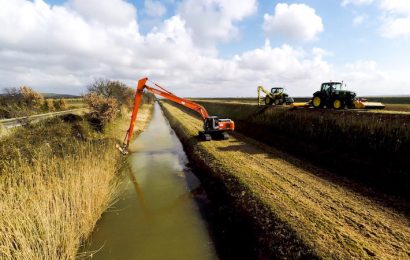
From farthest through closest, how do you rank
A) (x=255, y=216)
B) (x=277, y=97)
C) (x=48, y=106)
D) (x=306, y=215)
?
(x=48, y=106) → (x=277, y=97) → (x=255, y=216) → (x=306, y=215)

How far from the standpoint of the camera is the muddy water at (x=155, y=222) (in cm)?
744

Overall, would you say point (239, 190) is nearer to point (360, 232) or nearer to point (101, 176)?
point (360, 232)

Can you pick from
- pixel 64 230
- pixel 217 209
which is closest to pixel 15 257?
pixel 64 230

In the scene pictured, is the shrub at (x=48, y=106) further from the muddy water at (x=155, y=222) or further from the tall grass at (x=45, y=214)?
the tall grass at (x=45, y=214)

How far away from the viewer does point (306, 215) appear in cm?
739

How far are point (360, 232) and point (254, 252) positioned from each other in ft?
10.4

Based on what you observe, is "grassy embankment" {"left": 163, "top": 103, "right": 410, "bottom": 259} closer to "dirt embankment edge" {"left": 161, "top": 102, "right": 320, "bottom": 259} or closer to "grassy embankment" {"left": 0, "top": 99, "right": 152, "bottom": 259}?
"dirt embankment edge" {"left": 161, "top": 102, "right": 320, "bottom": 259}

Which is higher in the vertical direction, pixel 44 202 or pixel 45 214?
pixel 44 202

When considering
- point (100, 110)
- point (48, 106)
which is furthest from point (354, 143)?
point (48, 106)

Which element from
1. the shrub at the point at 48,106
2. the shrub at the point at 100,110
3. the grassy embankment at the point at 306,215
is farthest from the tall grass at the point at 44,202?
the shrub at the point at 48,106

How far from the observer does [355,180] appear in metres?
10.6

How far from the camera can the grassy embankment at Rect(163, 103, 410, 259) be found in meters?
6.00

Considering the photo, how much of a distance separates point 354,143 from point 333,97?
23.0 ft

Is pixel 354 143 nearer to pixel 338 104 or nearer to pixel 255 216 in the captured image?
pixel 338 104
